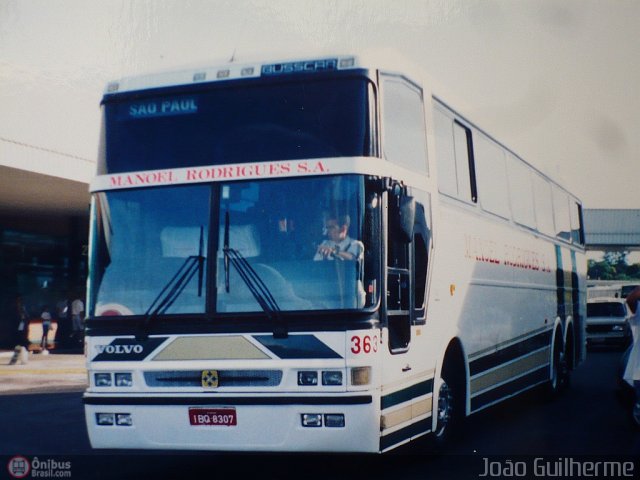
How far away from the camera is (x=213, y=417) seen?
24.2ft

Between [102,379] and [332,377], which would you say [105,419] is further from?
[332,377]

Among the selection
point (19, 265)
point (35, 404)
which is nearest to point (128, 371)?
point (35, 404)

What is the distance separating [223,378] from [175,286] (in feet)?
2.69

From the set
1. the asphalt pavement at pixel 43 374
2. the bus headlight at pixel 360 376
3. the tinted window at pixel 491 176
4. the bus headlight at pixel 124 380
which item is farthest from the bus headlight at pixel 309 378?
the asphalt pavement at pixel 43 374

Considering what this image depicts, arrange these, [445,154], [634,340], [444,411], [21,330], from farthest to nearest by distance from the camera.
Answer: [21,330]
[445,154]
[444,411]
[634,340]

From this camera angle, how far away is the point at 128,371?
7.67 meters

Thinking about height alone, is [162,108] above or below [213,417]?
above

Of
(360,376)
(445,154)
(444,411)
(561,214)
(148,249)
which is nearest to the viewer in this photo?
(360,376)

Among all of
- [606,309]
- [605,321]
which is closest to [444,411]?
[605,321]

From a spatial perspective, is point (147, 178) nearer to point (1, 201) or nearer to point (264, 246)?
point (264, 246)

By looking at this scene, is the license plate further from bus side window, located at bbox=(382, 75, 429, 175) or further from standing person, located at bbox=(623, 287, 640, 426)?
standing person, located at bbox=(623, 287, 640, 426)

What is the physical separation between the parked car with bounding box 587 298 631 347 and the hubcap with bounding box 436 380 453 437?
71.8ft

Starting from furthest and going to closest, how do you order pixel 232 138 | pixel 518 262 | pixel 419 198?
pixel 518 262 < pixel 419 198 < pixel 232 138

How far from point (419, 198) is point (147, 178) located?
94.0 inches
